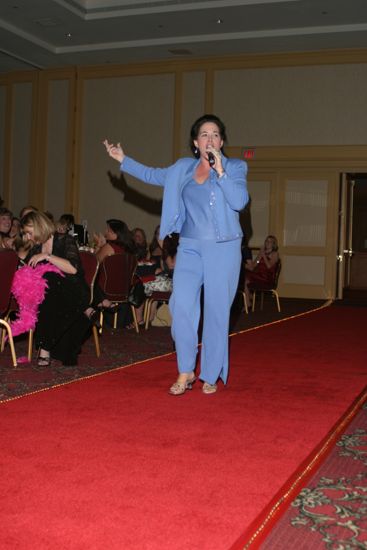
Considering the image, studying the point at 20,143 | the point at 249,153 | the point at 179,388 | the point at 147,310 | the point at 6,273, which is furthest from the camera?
the point at 20,143

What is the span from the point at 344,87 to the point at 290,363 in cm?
801

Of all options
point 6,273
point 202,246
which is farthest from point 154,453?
point 6,273

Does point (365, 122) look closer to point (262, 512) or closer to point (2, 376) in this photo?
point (2, 376)

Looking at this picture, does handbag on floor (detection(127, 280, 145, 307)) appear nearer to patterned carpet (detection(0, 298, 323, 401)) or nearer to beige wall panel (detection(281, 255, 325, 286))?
patterned carpet (detection(0, 298, 323, 401))

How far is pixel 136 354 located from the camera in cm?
590

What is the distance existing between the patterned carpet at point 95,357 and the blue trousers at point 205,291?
3.10ft

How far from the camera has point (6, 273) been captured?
482 cm

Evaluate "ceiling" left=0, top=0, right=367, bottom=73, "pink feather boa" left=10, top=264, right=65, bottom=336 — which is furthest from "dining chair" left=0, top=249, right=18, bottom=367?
"ceiling" left=0, top=0, right=367, bottom=73

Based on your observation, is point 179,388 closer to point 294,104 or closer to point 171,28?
A: point 171,28

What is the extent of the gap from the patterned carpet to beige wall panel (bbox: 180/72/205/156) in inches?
201

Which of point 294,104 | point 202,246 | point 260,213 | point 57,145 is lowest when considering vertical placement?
point 202,246

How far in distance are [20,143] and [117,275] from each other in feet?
Result: 28.4

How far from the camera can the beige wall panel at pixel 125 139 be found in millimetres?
13531

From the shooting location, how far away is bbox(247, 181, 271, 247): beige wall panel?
12953 millimetres
